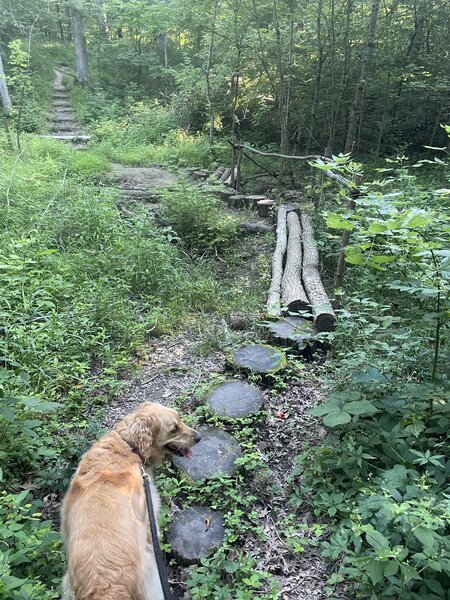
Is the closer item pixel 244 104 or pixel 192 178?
pixel 192 178

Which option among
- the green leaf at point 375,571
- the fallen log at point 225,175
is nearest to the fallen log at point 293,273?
the green leaf at point 375,571

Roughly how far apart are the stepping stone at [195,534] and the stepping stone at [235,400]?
0.99 metres

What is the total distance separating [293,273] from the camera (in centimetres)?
635

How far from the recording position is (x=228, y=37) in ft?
38.3

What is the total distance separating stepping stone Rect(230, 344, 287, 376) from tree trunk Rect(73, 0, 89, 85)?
21645 millimetres

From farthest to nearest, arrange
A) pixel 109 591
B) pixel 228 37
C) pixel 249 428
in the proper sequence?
pixel 228 37, pixel 249 428, pixel 109 591

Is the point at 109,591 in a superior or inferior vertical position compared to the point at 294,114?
inferior

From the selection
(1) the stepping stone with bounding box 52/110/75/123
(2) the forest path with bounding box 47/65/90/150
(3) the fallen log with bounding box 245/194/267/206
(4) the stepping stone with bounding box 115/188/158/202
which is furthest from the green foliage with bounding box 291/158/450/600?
(1) the stepping stone with bounding box 52/110/75/123

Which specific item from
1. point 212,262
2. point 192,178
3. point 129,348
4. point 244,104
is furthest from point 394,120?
point 129,348

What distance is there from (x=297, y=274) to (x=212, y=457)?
359 centimetres

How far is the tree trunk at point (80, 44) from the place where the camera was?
19938mm

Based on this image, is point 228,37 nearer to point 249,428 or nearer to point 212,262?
point 212,262

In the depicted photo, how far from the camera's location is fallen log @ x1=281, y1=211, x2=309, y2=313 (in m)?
5.32

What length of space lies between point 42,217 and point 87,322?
277 cm
